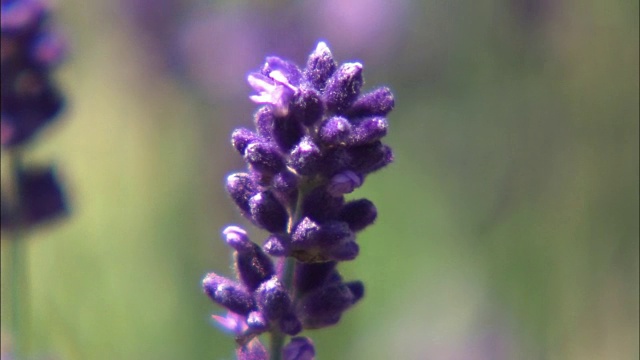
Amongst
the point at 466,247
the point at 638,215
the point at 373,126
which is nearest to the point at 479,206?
the point at 466,247

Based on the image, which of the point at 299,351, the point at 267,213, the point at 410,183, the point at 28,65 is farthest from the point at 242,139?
the point at 410,183

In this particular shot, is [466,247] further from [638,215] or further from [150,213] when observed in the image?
[150,213]

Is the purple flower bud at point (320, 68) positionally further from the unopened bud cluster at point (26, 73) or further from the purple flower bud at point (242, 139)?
the unopened bud cluster at point (26, 73)

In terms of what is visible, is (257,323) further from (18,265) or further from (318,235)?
(18,265)

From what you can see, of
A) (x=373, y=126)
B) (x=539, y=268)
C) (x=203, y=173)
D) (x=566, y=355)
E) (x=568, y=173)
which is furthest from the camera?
(x=203, y=173)

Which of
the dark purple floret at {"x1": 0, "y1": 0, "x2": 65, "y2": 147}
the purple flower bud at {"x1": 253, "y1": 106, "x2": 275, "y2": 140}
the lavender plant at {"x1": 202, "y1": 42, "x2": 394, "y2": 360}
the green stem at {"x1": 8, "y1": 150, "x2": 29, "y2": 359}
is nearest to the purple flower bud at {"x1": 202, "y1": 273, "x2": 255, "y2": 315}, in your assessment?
the lavender plant at {"x1": 202, "y1": 42, "x2": 394, "y2": 360}

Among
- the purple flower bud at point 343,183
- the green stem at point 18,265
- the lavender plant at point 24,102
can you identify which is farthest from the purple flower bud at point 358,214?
the lavender plant at point 24,102
